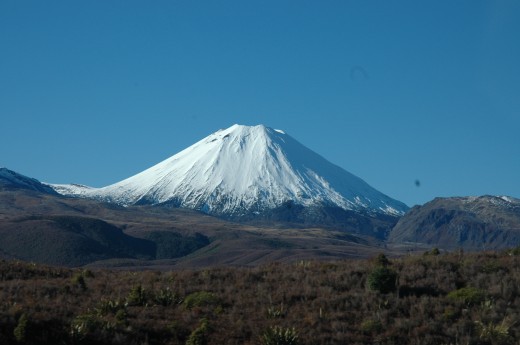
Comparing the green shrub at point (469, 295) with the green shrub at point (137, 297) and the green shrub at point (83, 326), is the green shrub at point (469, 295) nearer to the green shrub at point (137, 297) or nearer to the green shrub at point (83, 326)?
the green shrub at point (137, 297)

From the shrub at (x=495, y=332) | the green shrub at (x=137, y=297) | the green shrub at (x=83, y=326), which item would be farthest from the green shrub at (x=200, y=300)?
the shrub at (x=495, y=332)

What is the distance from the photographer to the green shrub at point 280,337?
2053 centimetres

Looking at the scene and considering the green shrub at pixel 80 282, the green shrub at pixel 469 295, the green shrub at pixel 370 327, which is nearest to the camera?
the green shrub at pixel 370 327

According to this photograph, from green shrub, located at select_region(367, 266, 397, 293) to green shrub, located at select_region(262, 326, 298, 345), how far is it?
5.34m

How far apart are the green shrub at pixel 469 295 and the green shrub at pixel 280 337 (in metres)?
6.27

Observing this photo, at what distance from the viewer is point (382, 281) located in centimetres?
2556

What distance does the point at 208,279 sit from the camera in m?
28.2

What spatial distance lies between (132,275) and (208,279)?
3787 mm

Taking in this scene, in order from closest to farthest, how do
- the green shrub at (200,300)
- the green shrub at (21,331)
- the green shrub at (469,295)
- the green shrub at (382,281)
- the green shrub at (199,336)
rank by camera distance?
the green shrub at (21,331) < the green shrub at (199,336) < the green shrub at (200,300) < the green shrub at (469,295) < the green shrub at (382,281)

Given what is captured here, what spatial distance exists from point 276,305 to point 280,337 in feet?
11.7

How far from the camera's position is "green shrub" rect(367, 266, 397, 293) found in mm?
25531

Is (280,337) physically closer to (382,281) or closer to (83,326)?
(83,326)

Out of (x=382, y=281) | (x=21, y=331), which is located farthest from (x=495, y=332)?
(x=21, y=331)

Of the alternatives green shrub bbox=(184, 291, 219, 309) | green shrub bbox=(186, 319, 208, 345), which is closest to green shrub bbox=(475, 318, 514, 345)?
green shrub bbox=(186, 319, 208, 345)
